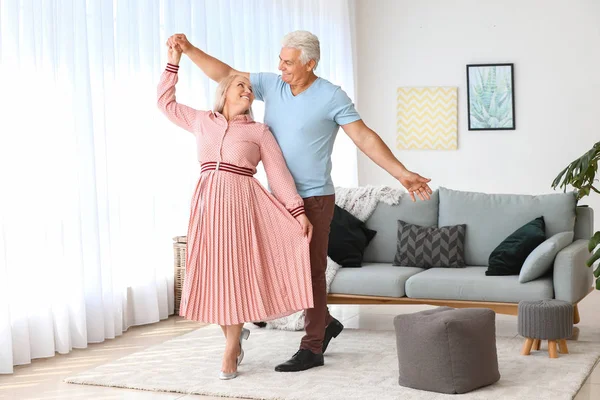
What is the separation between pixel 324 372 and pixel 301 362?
117mm

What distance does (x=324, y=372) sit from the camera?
3984 millimetres

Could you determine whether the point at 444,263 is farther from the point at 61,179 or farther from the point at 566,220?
the point at 61,179

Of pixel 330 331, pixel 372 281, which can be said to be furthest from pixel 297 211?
pixel 372 281

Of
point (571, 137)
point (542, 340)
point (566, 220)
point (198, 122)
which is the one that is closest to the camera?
point (198, 122)

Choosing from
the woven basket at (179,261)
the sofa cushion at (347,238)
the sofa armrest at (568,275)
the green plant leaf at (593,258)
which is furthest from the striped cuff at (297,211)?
the woven basket at (179,261)

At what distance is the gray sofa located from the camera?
4496 millimetres

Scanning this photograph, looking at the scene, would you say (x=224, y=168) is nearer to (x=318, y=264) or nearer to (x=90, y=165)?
(x=318, y=264)

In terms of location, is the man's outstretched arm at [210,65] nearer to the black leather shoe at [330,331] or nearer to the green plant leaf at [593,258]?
the black leather shoe at [330,331]

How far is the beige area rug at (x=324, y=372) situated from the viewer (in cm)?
362

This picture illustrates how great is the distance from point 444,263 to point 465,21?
131 inches

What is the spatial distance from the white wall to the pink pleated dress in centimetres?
415

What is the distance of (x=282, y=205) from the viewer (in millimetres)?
3916

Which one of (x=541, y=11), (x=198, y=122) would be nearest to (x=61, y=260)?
(x=198, y=122)

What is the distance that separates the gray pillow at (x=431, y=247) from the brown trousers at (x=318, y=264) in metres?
1.15
